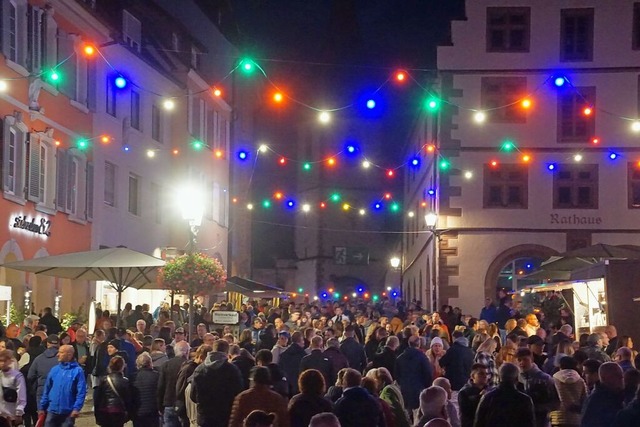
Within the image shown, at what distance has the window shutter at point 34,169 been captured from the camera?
2684 cm

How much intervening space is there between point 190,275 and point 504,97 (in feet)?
60.2

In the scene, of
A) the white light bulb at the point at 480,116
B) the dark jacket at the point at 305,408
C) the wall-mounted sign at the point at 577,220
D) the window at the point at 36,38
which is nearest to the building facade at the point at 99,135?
the window at the point at 36,38

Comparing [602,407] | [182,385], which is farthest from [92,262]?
[602,407]

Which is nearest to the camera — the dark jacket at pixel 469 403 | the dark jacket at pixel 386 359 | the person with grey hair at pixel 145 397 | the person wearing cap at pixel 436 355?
the dark jacket at pixel 469 403

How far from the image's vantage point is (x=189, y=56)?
43.2 m

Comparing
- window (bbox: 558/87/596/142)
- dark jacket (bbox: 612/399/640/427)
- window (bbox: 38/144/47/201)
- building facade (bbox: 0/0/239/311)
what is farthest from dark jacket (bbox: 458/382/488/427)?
window (bbox: 558/87/596/142)

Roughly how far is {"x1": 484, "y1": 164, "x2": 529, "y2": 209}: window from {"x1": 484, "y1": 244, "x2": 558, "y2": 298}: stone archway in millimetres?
1441

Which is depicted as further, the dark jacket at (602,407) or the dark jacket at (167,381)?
the dark jacket at (167,381)

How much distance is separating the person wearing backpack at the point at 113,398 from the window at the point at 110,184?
775 inches

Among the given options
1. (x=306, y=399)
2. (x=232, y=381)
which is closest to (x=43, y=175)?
(x=232, y=381)

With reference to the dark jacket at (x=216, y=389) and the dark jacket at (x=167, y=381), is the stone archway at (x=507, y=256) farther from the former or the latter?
the dark jacket at (x=216, y=389)

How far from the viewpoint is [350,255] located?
7181 cm

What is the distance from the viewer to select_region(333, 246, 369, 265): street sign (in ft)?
235

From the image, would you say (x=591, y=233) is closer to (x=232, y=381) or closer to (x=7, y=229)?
(x=7, y=229)
